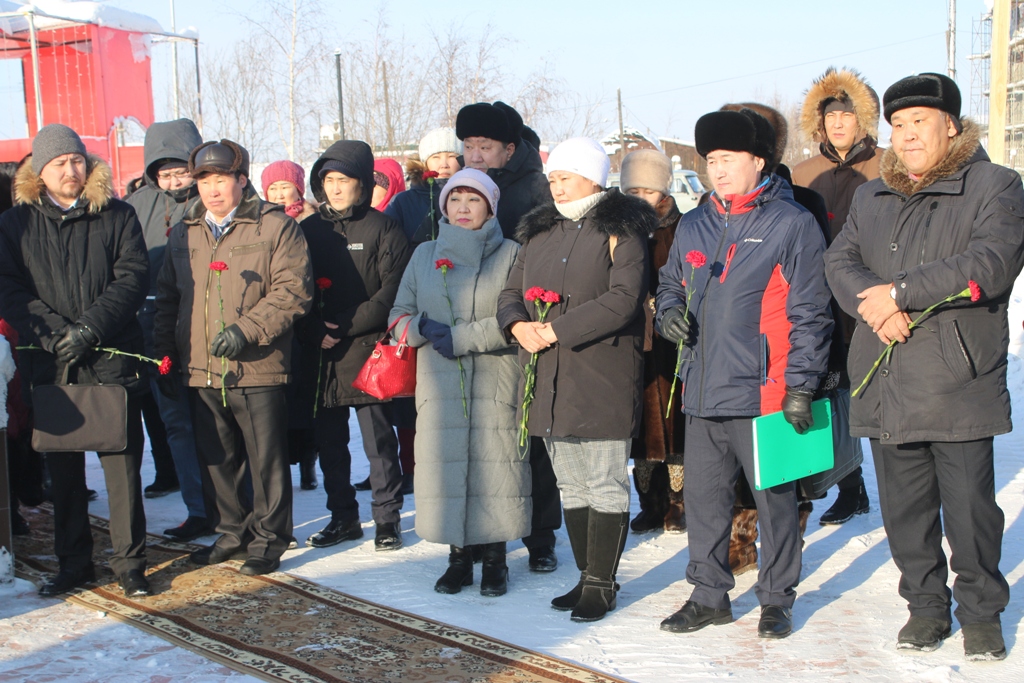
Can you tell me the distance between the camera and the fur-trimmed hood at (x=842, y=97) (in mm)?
5379

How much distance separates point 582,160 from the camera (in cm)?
419

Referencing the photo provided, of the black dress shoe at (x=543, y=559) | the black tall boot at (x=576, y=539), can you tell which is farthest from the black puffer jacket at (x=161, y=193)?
the black tall boot at (x=576, y=539)

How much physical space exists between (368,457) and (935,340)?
280 centimetres

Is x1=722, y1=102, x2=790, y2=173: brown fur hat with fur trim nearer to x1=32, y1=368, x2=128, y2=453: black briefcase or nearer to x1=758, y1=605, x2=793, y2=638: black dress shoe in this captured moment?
x1=758, y1=605, x2=793, y2=638: black dress shoe

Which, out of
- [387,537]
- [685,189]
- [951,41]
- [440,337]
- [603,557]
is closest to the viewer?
[603,557]

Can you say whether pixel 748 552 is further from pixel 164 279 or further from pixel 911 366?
pixel 164 279

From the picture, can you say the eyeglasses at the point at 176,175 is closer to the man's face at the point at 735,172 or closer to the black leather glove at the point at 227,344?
the black leather glove at the point at 227,344

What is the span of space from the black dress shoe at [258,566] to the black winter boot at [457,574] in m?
0.81

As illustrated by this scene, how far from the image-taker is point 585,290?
4086 millimetres

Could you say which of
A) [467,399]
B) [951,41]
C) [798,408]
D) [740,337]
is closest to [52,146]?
[467,399]

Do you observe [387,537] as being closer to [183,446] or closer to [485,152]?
[183,446]

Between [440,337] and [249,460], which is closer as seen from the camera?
[440,337]

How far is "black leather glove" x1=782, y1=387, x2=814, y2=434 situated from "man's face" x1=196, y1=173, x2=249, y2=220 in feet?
8.78

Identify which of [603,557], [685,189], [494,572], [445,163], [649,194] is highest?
[685,189]
